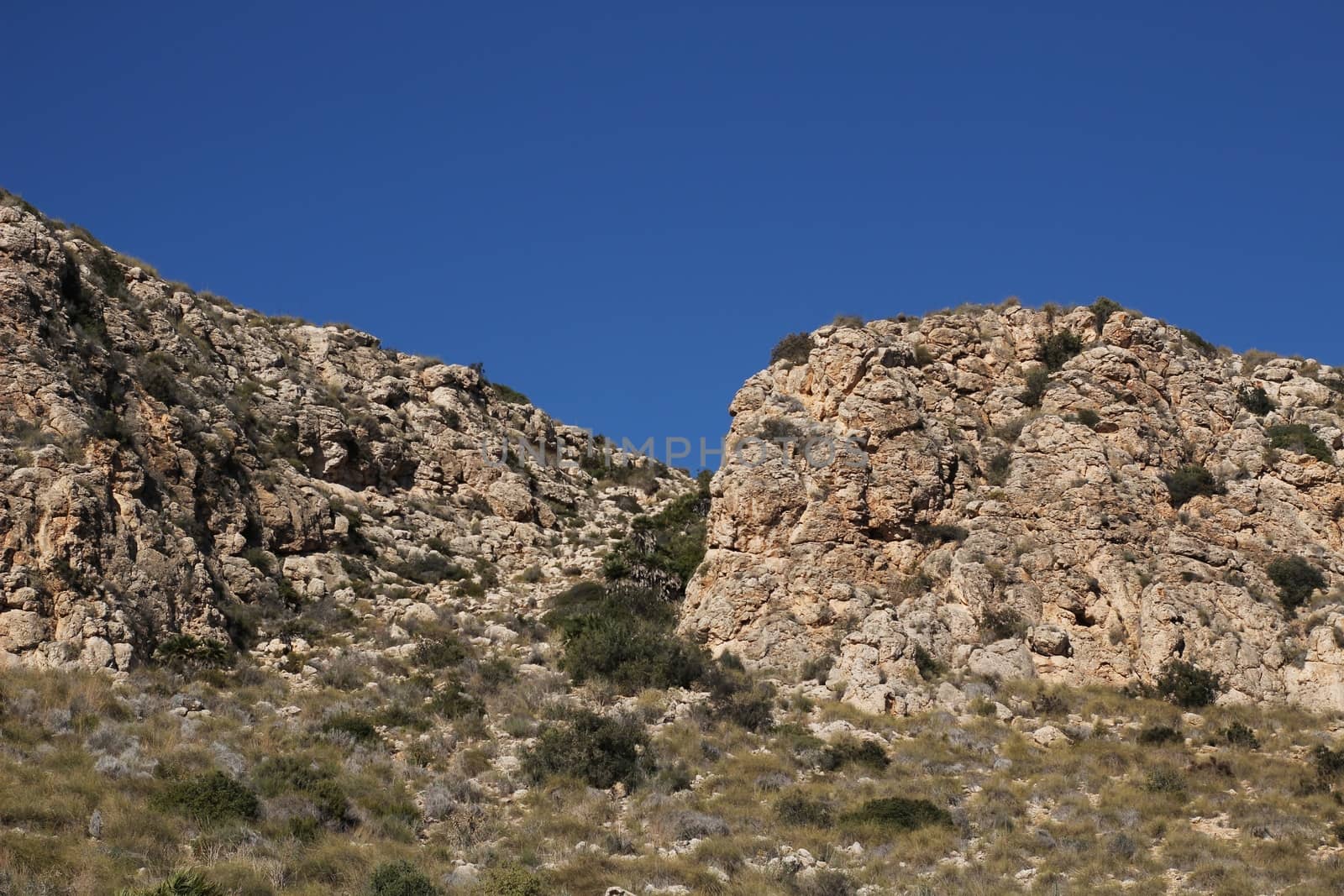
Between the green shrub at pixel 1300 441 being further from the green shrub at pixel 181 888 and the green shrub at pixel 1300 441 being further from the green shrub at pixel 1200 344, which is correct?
the green shrub at pixel 181 888

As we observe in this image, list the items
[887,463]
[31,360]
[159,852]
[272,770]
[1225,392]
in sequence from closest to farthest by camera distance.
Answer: [159,852] < [272,770] < [31,360] < [887,463] < [1225,392]

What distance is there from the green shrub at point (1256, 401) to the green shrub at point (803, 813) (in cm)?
2401

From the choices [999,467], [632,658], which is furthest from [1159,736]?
[632,658]

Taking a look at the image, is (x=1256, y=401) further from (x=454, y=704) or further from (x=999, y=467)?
(x=454, y=704)

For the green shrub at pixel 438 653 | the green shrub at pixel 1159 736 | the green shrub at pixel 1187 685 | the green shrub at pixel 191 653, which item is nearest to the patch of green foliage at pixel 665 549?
the green shrub at pixel 438 653

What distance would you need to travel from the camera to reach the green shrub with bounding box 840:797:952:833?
22.8m

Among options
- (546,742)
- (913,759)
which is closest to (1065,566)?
(913,759)

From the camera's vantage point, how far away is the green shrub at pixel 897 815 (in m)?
22.8

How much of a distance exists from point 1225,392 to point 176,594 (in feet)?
108

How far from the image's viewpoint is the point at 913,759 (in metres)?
26.6

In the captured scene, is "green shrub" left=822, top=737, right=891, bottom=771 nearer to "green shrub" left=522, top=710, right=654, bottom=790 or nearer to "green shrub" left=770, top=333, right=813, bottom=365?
"green shrub" left=522, top=710, right=654, bottom=790

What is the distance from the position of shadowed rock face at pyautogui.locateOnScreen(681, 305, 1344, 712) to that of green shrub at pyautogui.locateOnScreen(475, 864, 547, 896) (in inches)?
508

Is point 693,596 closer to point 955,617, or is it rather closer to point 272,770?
point 955,617

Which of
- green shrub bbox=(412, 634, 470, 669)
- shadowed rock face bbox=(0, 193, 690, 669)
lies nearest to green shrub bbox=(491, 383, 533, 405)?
shadowed rock face bbox=(0, 193, 690, 669)
